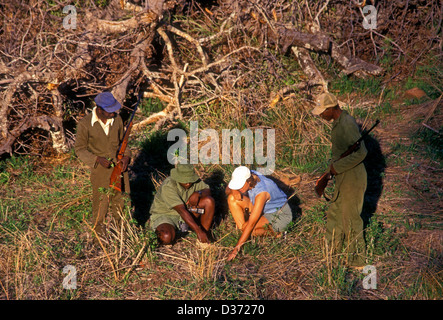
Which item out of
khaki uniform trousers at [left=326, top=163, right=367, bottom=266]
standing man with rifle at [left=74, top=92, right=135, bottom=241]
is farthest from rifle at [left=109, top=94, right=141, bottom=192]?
khaki uniform trousers at [left=326, top=163, right=367, bottom=266]

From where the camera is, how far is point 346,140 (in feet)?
14.2

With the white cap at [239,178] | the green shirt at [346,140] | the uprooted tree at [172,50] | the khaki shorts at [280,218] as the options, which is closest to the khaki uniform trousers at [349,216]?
the green shirt at [346,140]

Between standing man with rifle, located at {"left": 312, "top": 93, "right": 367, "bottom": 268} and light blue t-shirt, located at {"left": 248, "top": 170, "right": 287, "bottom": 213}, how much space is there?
2.21 ft

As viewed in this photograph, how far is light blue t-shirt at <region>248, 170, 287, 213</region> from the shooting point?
5061 mm

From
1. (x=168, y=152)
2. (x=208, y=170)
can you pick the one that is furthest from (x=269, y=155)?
(x=168, y=152)

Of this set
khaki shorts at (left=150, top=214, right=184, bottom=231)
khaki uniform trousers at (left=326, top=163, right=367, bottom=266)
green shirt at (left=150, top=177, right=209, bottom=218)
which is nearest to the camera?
khaki uniform trousers at (left=326, top=163, right=367, bottom=266)

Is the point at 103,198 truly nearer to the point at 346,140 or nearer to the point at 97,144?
the point at 97,144

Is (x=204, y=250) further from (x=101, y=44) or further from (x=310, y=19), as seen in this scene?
(x=310, y=19)

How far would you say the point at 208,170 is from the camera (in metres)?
6.62

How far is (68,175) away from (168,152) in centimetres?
143

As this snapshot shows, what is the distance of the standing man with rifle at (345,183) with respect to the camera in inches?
170

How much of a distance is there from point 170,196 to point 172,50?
3.37m

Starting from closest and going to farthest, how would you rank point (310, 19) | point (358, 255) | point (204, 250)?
1. point (358, 255)
2. point (204, 250)
3. point (310, 19)

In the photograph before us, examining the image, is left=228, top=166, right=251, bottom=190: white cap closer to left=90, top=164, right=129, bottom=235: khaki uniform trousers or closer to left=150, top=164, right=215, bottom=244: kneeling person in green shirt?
left=150, top=164, right=215, bottom=244: kneeling person in green shirt
